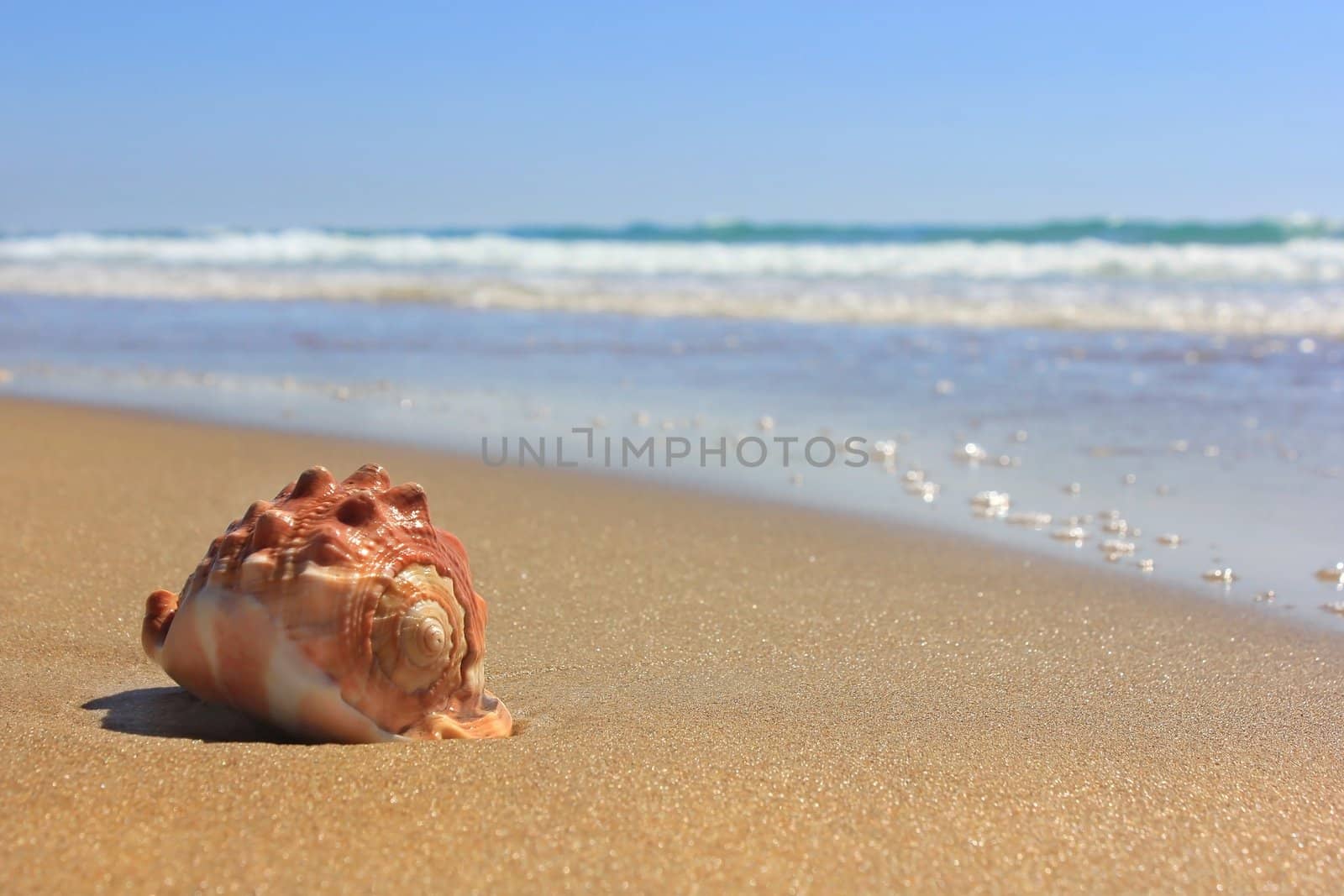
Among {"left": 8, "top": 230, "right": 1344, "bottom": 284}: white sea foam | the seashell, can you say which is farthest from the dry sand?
{"left": 8, "top": 230, "right": 1344, "bottom": 284}: white sea foam

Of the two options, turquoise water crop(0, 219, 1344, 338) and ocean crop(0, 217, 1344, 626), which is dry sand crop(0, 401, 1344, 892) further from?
turquoise water crop(0, 219, 1344, 338)

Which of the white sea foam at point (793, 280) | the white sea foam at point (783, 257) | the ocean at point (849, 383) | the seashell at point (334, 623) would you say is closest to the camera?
the seashell at point (334, 623)

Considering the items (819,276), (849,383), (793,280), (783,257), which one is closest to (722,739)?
(849,383)

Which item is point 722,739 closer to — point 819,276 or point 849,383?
point 849,383

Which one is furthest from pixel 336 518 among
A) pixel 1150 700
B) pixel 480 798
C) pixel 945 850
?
pixel 1150 700

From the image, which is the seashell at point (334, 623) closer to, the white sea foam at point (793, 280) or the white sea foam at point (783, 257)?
the white sea foam at point (793, 280)

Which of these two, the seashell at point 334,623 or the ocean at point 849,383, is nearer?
the seashell at point 334,623

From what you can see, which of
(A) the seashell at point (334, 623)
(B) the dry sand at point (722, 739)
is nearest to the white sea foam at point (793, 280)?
(B) the dry sand at point (722, 739)

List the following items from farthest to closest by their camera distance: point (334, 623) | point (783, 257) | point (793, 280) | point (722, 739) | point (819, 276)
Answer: point (783, 257)
point (819, 276)
point (793, 280)
point (722, 739)
point (334, 623)
